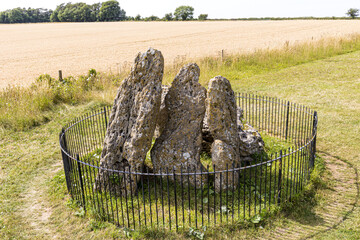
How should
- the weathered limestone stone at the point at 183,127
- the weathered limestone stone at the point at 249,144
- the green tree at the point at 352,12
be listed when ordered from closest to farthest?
1. the weathered limestone stone at the point at 183,127
2. the weathered limestone stone at the point at 249,144
3. the green tree at the point at 352,12

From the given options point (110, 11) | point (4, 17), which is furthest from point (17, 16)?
point (110, 11)

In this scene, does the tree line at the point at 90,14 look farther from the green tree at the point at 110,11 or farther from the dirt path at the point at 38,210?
the dirt path at the point at 38,210

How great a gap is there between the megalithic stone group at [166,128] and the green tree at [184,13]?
99746 millimetres

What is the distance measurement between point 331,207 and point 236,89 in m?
12.3

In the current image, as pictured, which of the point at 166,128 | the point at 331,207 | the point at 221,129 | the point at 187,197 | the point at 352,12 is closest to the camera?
the point at 331,207

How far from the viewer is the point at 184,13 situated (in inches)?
4067

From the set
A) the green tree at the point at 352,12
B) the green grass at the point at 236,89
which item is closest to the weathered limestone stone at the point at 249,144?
the green grass at the point at 236,89

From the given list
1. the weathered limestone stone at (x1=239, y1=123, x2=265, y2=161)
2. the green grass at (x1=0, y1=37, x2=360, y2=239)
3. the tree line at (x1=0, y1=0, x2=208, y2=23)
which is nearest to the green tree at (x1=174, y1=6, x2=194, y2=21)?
the tree line at (x1=0, y1=0, x2=208, y2=23)

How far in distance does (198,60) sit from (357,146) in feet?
43.6

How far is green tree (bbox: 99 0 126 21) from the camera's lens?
10331 centimetres

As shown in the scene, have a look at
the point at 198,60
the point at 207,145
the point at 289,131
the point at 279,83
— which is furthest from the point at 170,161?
the point at 198,60

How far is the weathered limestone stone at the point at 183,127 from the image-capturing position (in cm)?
839

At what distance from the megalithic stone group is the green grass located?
55.0 inches

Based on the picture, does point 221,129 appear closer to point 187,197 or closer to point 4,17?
point 187,197
